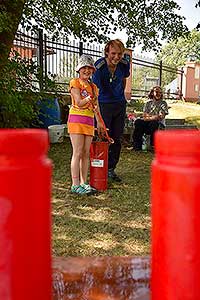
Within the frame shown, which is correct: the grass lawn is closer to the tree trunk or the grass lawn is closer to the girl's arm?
the girl's arm

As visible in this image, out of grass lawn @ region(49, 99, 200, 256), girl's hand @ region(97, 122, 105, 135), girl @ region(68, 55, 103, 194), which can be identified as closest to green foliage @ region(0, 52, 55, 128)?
grass lawn @ region(49, 99, 200, 256)

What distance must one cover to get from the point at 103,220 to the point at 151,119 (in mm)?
4616

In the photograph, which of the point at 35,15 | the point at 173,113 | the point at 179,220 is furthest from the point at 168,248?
the point at 173,113

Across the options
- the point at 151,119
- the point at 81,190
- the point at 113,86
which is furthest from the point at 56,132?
the point at 81,190

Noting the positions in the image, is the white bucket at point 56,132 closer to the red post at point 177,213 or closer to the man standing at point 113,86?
the man standing at point 113,86

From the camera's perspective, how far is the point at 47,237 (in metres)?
0.56

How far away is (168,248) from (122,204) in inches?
143

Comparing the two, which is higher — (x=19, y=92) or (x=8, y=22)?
(x=8, y=22)

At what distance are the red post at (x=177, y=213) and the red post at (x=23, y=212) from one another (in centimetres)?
14

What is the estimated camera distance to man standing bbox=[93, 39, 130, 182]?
15.1 ft

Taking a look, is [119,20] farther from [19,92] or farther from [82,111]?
[82,111]

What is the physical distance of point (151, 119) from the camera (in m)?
8.05

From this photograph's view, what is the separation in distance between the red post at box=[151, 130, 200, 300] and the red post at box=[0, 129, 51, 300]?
140 millimetres

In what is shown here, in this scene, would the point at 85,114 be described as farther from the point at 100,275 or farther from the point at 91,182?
the point at 100,275
